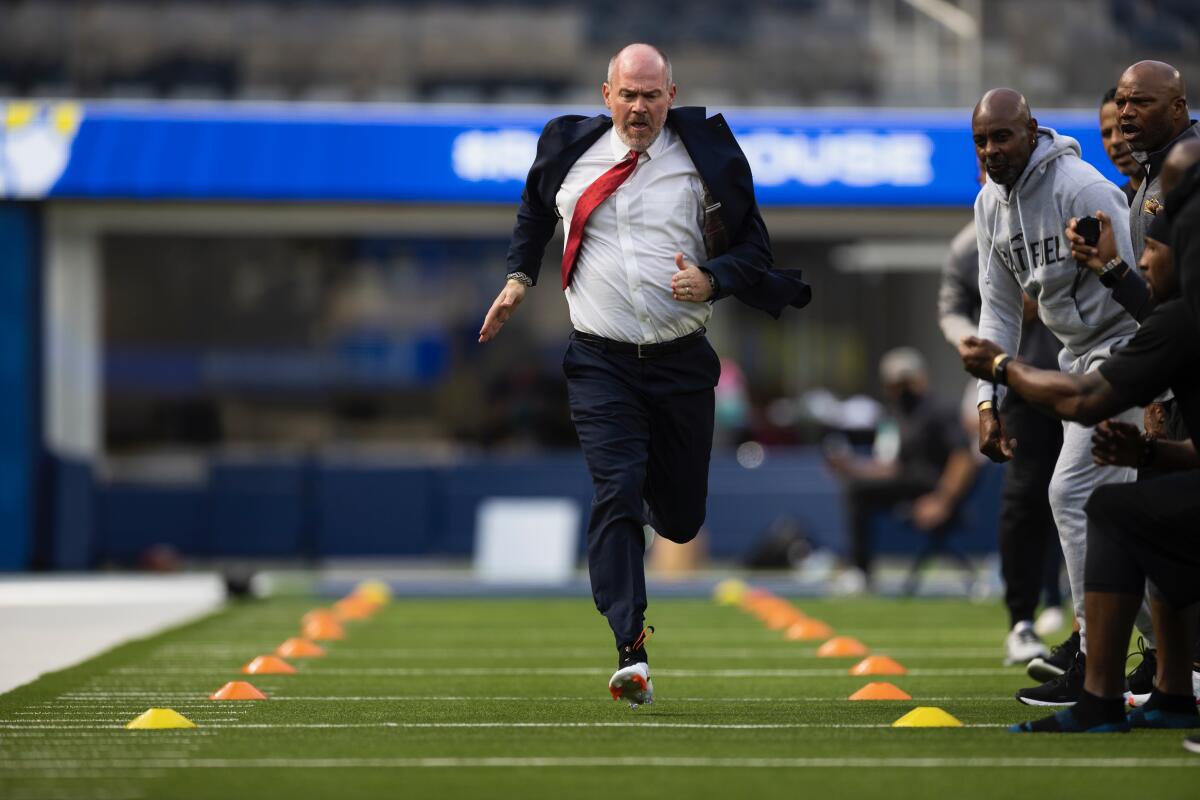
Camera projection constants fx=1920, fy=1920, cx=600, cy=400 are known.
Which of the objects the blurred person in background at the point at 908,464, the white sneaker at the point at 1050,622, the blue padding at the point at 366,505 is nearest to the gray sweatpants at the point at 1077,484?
the white sneaker at the point at 1050,622

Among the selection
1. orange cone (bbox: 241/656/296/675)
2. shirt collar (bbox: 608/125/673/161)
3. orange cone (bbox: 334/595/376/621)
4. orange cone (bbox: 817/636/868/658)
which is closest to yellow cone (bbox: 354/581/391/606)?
orange cone (bbox: 334/595/376/621)

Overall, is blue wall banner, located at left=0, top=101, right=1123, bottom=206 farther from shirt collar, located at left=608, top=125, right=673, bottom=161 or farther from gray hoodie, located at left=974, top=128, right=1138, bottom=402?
gray hoodie, located at left=974, top=128, right=1138, bottom=402

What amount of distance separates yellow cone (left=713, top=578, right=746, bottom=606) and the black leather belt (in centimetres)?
756

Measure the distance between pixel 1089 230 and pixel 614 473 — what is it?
173cm

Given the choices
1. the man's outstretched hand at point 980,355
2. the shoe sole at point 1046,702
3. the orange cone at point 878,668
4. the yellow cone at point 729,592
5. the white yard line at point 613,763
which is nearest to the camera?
the white yard line at point 613,763

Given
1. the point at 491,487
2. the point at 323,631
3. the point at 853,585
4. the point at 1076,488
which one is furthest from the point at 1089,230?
the point at 491,487

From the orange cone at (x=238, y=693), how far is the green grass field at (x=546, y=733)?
0.22 ft

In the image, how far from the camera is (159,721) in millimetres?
5812

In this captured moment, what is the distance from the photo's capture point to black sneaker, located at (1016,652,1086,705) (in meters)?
6.34

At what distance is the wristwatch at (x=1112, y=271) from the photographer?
5.65m

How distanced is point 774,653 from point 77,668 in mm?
3256

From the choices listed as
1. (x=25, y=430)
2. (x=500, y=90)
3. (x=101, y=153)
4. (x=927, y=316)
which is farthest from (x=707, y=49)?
(x=25, y=430)

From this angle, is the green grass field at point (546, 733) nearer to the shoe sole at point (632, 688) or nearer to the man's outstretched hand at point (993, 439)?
the shoe sole at point (632, 688)
